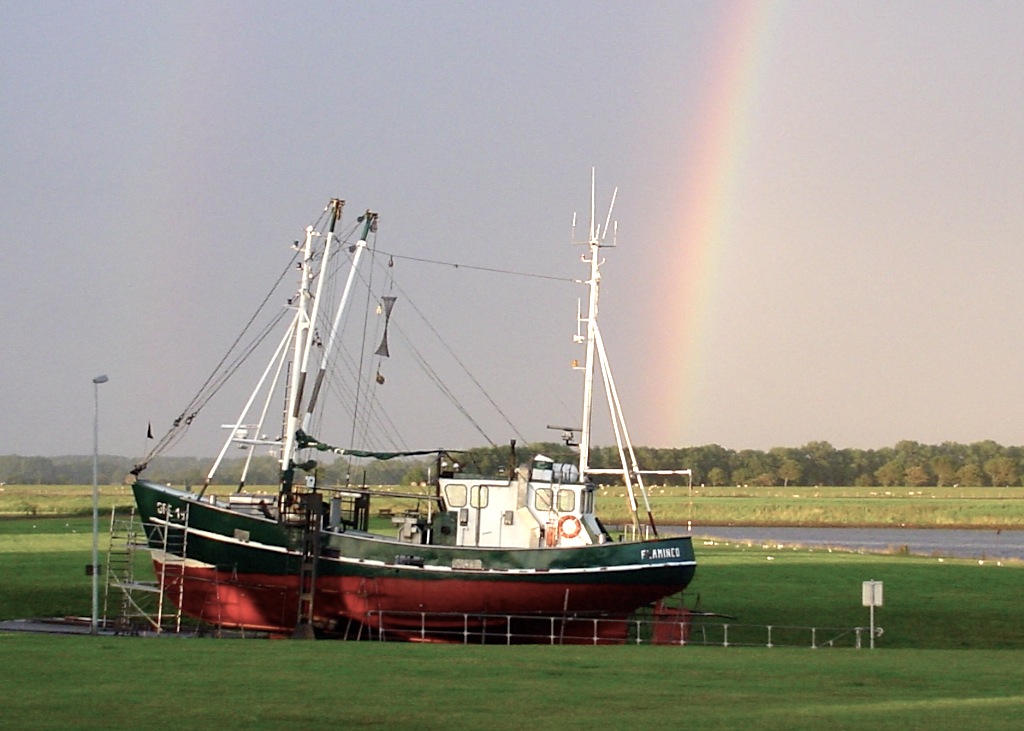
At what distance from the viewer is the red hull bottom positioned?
45.1m

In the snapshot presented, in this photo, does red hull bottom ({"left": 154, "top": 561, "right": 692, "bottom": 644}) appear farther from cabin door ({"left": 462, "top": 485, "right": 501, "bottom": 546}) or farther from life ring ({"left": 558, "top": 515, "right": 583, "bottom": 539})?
cabin door ({"left": 462, "top": 485, "right": 501, "bottom": 546})

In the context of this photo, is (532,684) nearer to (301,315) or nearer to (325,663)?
(325,663)

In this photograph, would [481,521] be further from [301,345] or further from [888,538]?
[888,538]

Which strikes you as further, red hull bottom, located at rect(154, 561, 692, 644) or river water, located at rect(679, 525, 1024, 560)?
river water, located at rect(679, 525, 1024, 560)

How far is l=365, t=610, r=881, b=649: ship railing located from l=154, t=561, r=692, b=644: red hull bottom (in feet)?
0.10

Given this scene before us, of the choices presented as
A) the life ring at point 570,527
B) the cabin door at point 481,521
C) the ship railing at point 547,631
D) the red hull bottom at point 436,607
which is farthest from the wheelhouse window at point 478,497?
the ship railing at point 547,631

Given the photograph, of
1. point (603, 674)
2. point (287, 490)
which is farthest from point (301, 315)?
point (603, 674)

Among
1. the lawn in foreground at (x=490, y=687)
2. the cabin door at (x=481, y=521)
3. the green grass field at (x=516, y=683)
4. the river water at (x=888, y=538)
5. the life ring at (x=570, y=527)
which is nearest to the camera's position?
the lawn in foreground at (x=490, y=687)

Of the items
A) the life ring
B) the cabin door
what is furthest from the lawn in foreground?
the cabin door

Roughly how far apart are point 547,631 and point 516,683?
1838 cm

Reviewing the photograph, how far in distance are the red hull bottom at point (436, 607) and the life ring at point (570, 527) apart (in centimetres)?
253

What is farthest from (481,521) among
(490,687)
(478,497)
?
(490,687)

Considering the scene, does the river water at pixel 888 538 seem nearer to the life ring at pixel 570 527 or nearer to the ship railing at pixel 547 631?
the ship railing at pixel 547 631

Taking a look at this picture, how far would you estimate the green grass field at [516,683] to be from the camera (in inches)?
880
